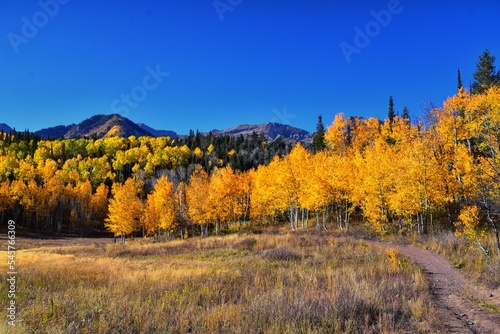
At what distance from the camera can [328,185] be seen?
3978 cm

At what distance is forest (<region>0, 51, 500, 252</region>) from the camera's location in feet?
90.1

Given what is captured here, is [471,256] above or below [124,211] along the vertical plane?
below

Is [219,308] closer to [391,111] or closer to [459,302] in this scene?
[459,302]

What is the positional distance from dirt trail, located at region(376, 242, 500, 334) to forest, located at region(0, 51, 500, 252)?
7.68ft

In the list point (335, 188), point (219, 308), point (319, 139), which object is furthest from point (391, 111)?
point (219, 308)

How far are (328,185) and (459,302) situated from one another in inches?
1197

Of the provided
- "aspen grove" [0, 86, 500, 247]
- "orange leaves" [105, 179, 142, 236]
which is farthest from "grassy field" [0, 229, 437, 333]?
"orange leaves" [105, 179, 142, 236]

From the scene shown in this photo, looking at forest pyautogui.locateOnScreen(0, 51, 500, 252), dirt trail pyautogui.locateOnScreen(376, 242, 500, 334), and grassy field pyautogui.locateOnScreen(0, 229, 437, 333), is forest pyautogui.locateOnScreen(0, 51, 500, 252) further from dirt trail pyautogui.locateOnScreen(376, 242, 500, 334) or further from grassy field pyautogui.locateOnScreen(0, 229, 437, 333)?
grassy field pyautogui.locateOnScreen(0, 229, 437, 333)

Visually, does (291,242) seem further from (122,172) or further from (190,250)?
(122,172)

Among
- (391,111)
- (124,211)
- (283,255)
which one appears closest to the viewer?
(283,255)

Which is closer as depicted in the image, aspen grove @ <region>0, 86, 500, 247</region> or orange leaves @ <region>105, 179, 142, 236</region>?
aspen grove @ <region>0, 86, 500, 247</region>

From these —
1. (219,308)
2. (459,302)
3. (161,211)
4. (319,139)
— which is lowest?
(459,302)

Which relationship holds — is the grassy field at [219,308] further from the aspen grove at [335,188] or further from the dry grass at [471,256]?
the aspen grove at [335,188]

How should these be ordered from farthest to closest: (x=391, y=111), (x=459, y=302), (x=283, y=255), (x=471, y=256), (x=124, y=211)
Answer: (x=391, y=111), (x=124, y=211), (x=283, y=255), (x=471, y=256), (x=459, y=302)
